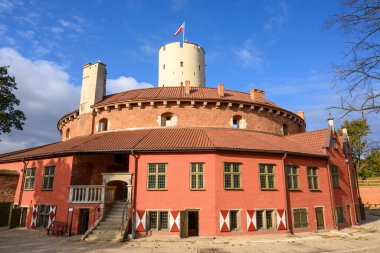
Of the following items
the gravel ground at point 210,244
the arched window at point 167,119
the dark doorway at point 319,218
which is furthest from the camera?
the arched window at point 167,119

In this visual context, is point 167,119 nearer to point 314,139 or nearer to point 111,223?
point 111,223

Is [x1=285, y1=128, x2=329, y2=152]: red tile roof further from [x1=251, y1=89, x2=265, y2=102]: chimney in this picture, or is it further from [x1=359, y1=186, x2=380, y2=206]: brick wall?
[x1=359, y1=186, x2=380, y2=206]: brick wall

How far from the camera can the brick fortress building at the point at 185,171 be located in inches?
685

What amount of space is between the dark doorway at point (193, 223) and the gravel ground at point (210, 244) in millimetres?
1349

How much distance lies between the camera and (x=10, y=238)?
666 inches

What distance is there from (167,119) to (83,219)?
10.4 meters

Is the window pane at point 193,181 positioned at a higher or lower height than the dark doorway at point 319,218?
higher

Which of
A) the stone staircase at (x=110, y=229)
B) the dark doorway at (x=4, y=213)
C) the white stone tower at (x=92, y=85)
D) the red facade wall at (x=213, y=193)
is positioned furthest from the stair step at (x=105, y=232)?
the white stone tower at (x=92, y=85)

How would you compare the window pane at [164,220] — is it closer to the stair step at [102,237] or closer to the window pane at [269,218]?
the stair step at [102,237]

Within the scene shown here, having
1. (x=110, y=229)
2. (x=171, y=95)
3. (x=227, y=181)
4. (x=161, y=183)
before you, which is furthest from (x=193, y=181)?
(x=171, y=95)

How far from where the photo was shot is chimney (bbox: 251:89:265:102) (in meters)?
26.5

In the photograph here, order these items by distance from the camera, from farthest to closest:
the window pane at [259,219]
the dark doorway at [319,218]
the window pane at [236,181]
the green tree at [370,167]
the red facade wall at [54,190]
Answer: the green tree at [370,167] → the dark doorway at [319,218] → the red facade wall at [54,190] → the window pane at [236,181] → the window pane at [259,219]

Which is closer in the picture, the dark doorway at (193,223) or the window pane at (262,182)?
the dark doorway at (193,223)

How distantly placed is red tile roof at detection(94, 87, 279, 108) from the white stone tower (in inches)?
33.3
